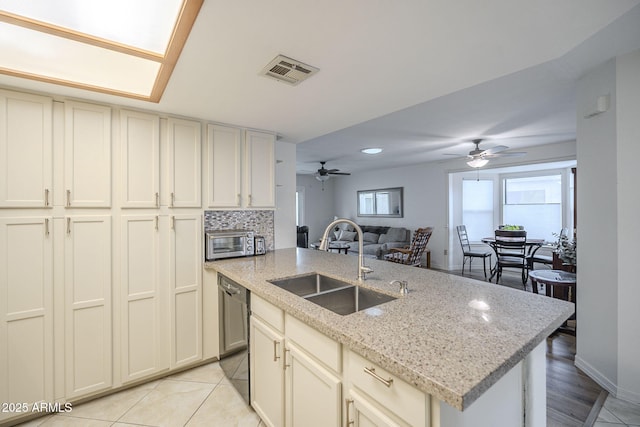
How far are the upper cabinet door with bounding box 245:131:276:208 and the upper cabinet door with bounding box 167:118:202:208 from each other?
1.48 feet

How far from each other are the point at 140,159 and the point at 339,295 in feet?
6.02

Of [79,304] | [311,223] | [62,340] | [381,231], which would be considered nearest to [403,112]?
[79,304]

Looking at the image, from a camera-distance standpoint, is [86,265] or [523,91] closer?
[86,265]

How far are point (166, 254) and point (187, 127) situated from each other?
42.6 inches

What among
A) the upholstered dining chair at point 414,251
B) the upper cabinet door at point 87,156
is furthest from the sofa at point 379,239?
the upper cabinet door at point 87,156

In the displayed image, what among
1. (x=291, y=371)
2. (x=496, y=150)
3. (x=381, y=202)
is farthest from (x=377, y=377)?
(x=381, y=202)

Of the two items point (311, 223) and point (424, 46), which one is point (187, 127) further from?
point (311, 223)

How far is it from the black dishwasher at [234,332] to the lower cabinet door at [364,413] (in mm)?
1015

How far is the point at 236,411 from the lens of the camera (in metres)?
1.94

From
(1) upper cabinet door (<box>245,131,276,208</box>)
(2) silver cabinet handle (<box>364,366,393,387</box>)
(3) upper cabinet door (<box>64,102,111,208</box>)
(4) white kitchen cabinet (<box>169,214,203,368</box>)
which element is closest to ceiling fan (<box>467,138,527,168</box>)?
(1) upper cabinet door (<box>245,131,276,208</box>)

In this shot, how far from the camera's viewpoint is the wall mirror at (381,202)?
7.09 meters

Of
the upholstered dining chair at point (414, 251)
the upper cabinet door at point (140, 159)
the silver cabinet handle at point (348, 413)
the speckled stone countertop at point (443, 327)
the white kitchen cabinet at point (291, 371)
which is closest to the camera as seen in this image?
the speckled stone countertop at point (443, 327)

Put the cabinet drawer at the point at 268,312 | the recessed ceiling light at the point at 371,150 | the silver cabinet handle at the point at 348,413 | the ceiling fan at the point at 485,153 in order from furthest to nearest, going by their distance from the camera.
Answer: the recessed ceiling light at the point at 371,150, the ceiling fan at the point at 485,153, the cabinet drawer at the point at 268,312, the silver cabinet handle at the point at 348,413

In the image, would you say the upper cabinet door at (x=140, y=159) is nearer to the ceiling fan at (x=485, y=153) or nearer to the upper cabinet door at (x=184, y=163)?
the upper cabinet door at (x=184, y=163)
